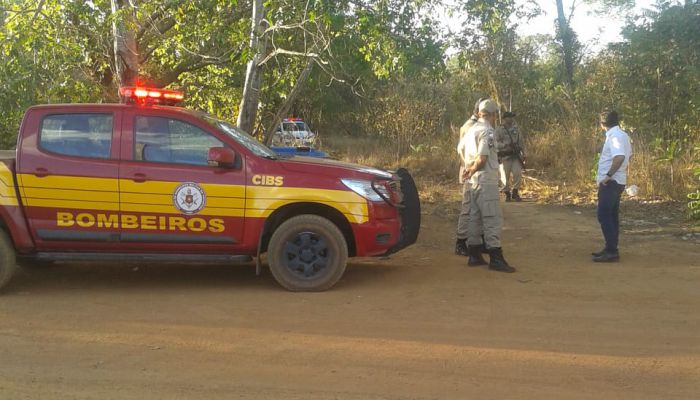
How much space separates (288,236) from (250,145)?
3.39 ft

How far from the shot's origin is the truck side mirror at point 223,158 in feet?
19.5

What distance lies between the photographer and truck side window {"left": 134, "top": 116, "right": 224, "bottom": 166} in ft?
20.1

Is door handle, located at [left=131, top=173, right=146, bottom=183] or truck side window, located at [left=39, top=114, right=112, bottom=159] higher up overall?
truck side window, located at [left=39, top=114, right=112, bottom=159]

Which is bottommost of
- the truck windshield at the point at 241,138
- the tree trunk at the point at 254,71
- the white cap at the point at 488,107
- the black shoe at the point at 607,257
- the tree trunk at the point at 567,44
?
the black shoe at the point at 607,257

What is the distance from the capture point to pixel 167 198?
600 centimetres

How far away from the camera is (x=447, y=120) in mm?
18906

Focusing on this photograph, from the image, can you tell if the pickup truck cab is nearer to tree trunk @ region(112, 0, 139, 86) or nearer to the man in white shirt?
the man in white shirt

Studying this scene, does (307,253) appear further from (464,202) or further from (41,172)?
(41,172)

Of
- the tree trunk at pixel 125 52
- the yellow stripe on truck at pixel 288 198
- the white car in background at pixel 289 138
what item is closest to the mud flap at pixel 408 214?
the yellow stripe on truck at pixel 288 198

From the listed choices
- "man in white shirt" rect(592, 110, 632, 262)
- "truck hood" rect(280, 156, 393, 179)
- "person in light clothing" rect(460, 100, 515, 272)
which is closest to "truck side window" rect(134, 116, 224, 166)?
"truck hood" rect(280, 156, 393, 179)

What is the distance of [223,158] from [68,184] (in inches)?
55.7

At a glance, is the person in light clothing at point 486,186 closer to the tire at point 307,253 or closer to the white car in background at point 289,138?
the tire at point 307,253

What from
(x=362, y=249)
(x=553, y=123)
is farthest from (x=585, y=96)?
(x=362, y=249)

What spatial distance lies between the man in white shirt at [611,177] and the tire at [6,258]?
6.17 m
